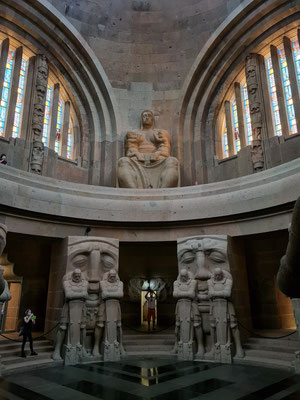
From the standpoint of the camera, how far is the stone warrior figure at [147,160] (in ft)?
36.6

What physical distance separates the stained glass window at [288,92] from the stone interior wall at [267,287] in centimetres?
473

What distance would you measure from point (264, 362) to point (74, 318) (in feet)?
12.8

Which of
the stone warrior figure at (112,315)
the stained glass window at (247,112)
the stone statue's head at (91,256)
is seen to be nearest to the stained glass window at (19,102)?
the stone statue's head at (91,256)

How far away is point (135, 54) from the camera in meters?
14.2

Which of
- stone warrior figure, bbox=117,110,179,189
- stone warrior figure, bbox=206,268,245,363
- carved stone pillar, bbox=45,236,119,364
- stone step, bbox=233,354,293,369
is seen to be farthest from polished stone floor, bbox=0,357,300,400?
stone warrior figure, bbox=117,110,179,189

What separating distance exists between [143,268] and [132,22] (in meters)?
10.7

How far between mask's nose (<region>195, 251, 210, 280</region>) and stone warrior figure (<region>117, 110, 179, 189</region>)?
3.93 meters

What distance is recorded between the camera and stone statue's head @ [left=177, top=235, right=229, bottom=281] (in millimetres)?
7523

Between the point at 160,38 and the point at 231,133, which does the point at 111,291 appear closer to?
the point at 231,133

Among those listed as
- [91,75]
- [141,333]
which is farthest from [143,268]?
[91,75]

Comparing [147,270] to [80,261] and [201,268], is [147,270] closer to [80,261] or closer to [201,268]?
[201,268]

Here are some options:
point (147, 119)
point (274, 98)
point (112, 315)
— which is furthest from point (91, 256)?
point (274, 98)

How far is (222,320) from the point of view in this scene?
698cm

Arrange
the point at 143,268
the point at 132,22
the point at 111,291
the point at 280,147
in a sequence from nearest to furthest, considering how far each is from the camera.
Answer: the point at 111,291 → the point at 143,268 → the point at 280,147 → the point at 132,22
